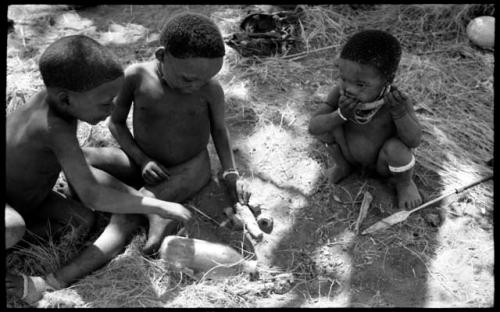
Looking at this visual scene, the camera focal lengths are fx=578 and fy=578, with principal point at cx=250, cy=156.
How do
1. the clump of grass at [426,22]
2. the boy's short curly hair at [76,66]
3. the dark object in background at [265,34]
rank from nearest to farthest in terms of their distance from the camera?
the boy's short curly hair at [76,66] < the dark object in background at [265,34] < the clump of grass at [426,22]

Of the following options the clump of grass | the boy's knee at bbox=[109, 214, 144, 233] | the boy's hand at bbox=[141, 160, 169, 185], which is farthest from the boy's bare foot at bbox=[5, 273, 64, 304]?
the clump of grass

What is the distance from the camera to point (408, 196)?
3256 mm

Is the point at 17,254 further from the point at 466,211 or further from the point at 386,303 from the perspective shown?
the point at 466,211

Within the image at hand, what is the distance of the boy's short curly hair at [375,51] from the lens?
284 centimetres

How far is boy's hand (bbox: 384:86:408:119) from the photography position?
9.80 ft

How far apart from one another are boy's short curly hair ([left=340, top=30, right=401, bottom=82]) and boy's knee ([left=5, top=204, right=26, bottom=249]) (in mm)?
1762

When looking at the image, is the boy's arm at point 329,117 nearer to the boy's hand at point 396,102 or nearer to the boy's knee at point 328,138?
the boy's knee at point 328,138

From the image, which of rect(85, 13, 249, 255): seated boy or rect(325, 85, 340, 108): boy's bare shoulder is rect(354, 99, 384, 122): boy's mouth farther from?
rect(85, 13, 249, 255): seated boy

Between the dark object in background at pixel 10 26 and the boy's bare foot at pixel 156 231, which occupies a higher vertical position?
the dark object in background at pixel 10 26

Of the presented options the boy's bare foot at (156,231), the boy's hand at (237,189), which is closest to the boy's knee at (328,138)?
the boy's hand at (237,189)

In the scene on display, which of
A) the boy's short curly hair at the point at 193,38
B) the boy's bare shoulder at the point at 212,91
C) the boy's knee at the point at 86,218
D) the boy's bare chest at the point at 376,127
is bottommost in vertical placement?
the boy's knee at the point at 86,218

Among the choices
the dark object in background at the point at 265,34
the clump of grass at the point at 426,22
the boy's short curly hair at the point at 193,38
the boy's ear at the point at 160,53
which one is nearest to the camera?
the boy's short curly hair at the point at 193,38

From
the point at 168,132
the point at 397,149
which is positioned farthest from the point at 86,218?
the point at 397,149

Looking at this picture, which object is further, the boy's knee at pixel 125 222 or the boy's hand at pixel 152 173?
the boy's hand at pixel 152 173
